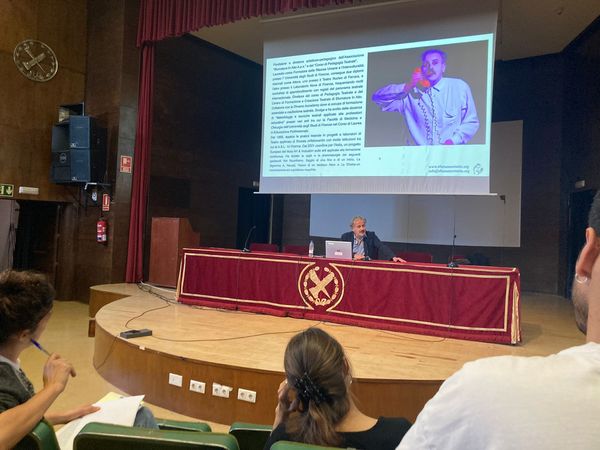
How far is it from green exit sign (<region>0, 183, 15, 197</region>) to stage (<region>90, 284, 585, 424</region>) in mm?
2857

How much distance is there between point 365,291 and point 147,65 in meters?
4.79

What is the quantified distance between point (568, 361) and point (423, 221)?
732 centimetres

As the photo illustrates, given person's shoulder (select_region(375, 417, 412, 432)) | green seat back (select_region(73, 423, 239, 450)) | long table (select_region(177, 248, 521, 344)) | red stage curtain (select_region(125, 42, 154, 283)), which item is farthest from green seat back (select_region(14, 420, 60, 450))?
red stage curtain (select_region(125, 42, 154, 283))

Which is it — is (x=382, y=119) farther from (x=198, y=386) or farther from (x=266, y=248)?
(x=198, y=386)

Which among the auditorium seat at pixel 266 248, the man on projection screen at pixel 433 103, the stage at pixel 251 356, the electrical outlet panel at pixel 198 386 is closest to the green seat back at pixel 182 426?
the stage at pixel 251 356

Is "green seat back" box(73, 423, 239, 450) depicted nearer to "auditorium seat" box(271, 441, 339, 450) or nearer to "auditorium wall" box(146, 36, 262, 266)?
"auditorium seat" box(271, 441, 339, 450)

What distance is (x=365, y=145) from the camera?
5.34 metres

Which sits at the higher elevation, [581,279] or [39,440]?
[581,279]

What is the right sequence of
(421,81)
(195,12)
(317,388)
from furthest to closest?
(195,12), (421,81), (317,388)

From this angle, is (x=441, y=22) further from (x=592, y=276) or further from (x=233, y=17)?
(x=592, y=276)

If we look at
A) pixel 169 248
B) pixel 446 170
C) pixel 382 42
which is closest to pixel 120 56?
pixel 169 248

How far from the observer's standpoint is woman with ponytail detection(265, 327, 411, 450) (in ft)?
3.99

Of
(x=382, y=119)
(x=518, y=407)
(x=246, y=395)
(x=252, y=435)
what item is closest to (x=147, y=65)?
(x=382, y=119)

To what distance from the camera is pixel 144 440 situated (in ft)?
3.82
